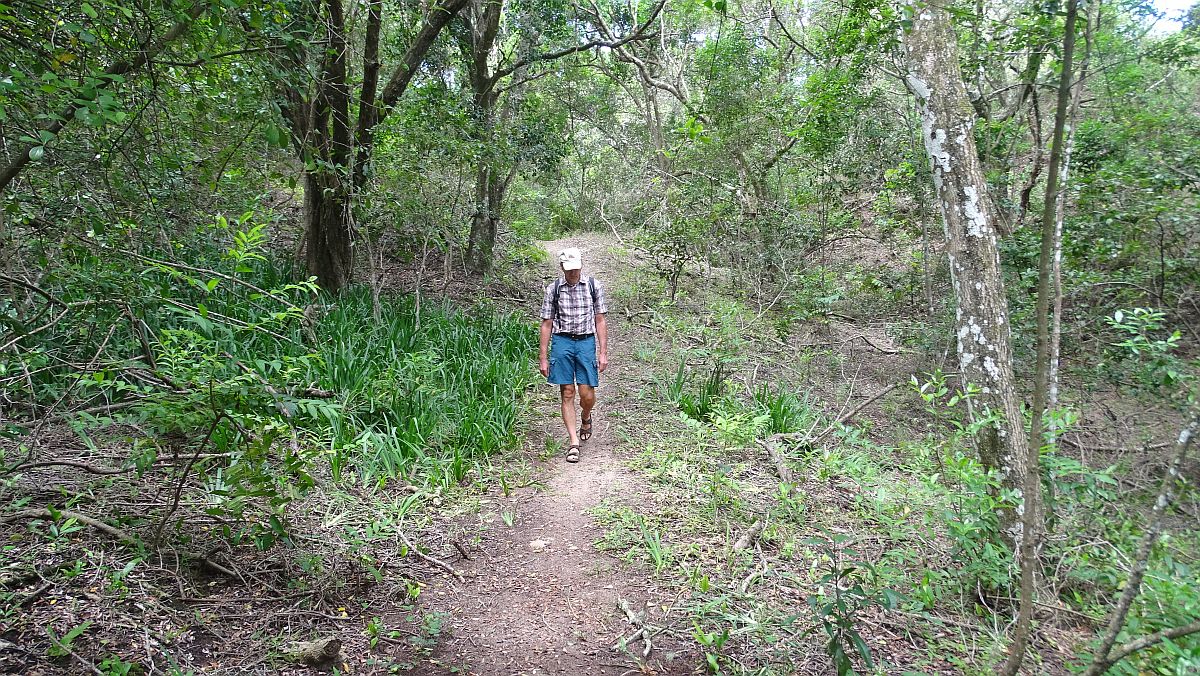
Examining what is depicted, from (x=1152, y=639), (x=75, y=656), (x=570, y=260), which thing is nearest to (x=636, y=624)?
(x=1152, y=639)

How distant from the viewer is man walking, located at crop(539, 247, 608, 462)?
5371 millimetres

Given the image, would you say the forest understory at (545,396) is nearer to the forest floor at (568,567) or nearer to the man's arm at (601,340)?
the forest floor at (568,567)

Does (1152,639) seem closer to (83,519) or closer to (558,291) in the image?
(558,291)

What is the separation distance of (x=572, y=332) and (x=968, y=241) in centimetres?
311

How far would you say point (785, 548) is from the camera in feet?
12.3

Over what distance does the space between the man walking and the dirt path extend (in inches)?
31.1

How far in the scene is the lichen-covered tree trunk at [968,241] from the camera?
3.80 meters

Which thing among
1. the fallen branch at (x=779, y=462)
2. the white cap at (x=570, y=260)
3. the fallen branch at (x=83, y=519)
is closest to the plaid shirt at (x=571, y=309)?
the white cap at (x=570, y=260)

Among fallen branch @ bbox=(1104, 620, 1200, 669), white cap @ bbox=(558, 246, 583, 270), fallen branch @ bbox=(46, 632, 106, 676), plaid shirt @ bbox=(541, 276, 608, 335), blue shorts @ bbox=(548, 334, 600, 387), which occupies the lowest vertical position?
fallen branch @ bbox=(46, 632, 106, 676)

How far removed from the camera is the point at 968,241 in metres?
4.14

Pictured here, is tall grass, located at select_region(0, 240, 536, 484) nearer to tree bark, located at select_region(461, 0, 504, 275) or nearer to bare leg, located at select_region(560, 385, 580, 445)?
bare leg, located at select_region(560, 385, 580, 445)

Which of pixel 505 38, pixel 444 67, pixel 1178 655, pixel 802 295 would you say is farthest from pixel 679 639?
pixel 505 38

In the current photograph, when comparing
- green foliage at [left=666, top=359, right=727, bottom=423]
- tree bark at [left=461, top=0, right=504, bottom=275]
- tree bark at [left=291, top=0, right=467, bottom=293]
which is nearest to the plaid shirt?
green foliage at [left=666, top=359, right=727, bottom=423]

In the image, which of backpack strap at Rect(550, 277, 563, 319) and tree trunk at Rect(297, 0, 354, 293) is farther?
tree trunk at Rect(297, 0, 354, 293)
